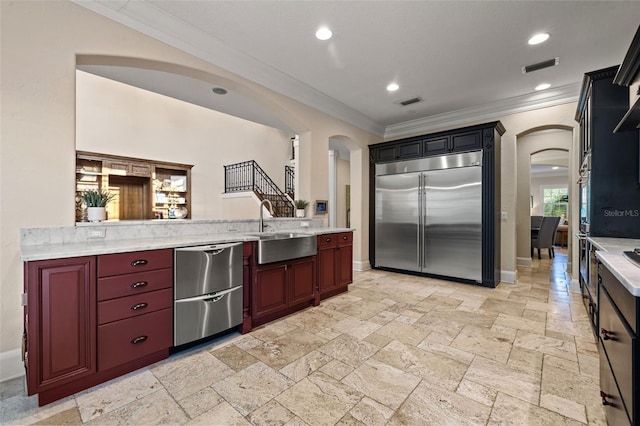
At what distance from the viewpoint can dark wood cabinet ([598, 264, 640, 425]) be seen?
39.7 inches

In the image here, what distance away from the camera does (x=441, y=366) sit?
84.3 inches

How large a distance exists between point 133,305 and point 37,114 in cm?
158

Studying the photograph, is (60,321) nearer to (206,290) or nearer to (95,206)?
(206,290)

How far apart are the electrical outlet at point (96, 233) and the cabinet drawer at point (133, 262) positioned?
645mm

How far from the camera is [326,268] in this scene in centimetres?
369

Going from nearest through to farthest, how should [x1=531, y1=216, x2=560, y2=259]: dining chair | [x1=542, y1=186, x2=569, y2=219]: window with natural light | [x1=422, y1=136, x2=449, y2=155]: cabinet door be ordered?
[x1=422, y1=136, x2=449, y2=155]: cabinet door → [x1=531, y1=216, x2=560, y2=259]: dining chair → [x1=542, y1=186, x2=569, y2=219]: window with natural light

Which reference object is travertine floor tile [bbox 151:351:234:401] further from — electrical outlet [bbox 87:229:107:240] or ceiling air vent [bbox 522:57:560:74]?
ceiling air vent [bbox 522:57:560:74]

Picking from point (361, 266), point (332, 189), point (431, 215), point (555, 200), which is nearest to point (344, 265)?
point (361, 266)

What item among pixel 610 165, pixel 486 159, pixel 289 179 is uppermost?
pixel 289 179

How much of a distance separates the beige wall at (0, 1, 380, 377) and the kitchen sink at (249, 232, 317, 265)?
156cm

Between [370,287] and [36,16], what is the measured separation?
4.47m

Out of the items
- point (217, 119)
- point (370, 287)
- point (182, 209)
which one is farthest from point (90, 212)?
point (217, 119)

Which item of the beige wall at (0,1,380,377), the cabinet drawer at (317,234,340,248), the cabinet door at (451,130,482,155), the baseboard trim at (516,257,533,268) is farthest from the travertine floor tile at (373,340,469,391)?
the baseboard trim at (516,257,533,268)

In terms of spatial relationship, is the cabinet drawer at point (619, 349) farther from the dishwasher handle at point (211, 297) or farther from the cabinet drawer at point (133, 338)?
the cabinet drawer at point (133, 338)
